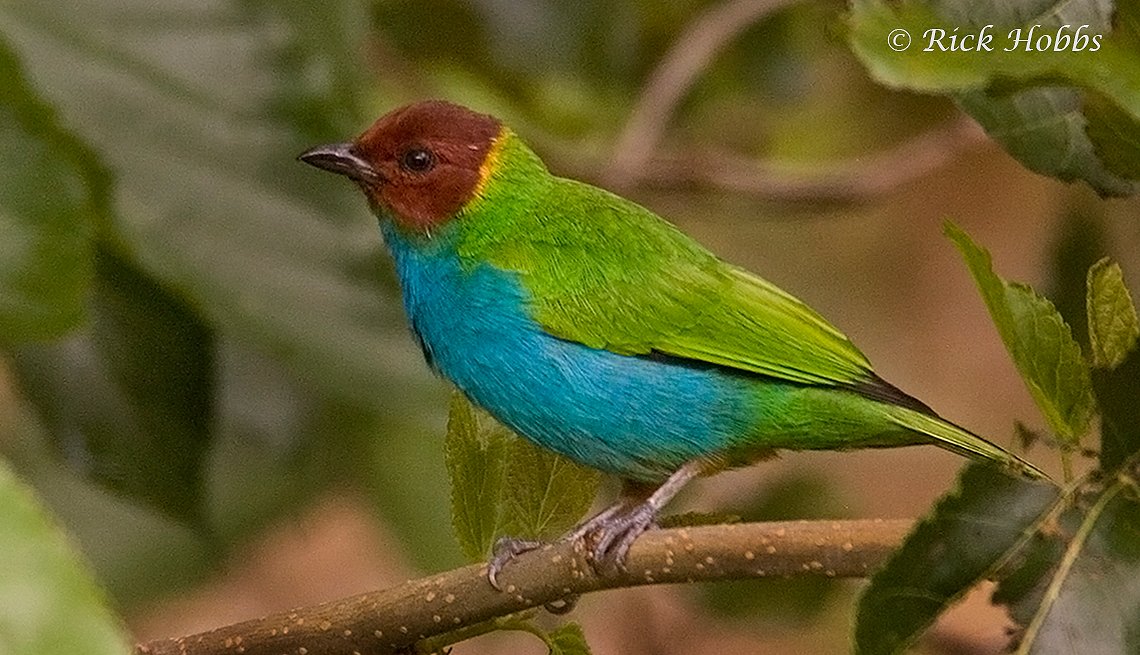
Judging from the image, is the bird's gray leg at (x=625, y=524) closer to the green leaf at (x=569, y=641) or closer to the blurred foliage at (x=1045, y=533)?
the green leaf at (x=569, y=641)

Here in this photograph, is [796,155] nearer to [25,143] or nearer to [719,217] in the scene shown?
[719,217]

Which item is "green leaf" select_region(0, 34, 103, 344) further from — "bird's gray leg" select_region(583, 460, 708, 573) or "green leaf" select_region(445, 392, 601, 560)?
"bird's gray leg" select_region(583, 460, 708, 573)

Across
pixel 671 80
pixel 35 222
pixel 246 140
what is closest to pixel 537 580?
pixel 35 222

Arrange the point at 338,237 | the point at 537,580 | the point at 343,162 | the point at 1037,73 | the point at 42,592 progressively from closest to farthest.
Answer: the point at 42,592 < the point at 1037,73 < the point at 537,580 < the point at 343,162 < the point at 338,237

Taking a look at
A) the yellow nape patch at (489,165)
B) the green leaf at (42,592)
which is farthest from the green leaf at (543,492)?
the green leaf at (42,592)

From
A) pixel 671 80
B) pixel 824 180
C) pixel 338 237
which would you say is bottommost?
pixel 338 237

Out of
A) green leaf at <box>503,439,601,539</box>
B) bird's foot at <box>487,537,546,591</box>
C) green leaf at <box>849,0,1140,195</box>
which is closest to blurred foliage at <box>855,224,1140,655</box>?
green leaf at <box>849,0,1140,195</box>

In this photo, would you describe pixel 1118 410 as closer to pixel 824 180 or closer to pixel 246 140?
pixel 246 140
